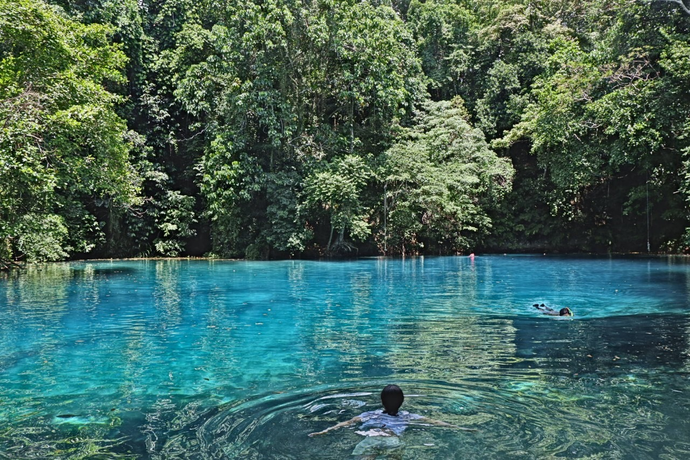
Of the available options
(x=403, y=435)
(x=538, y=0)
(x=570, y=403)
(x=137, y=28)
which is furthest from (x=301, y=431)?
(x=538, y=0)

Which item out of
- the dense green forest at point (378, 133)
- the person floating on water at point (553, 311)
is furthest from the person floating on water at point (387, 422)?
the dense green forest at point (378, 133)

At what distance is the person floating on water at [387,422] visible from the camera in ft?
14.8

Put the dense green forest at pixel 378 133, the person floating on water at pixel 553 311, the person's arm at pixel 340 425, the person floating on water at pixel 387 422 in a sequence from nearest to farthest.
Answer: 1. the person floating on water at pixel 387 422
2. the person's arm at pixel 340 425
3. the person floating on water at pixel 553 311
4. the dense green forest at pixel 378 133

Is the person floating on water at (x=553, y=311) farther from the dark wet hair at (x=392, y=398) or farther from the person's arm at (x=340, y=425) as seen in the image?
the person's arm at (x=340, y=425)

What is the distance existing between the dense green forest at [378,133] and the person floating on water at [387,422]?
1862 centimetres

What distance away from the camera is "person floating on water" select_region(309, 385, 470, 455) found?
4504 mm

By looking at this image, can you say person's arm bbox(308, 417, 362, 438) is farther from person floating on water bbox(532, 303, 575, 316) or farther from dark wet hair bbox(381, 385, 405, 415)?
person floating on water bbox(532, 303, 575, 316)

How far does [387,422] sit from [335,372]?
6.47 ft

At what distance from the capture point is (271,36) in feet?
86.9

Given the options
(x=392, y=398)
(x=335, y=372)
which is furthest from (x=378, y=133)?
(x=392, y=398)

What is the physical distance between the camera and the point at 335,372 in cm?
668

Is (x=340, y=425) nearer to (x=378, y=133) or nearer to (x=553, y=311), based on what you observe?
(x=553, y=311)

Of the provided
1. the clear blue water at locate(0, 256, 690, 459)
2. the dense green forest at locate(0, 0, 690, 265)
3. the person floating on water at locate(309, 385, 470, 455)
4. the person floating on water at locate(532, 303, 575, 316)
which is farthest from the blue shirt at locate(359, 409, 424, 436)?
the dense green forest at locate(0, 0, 690, 265)

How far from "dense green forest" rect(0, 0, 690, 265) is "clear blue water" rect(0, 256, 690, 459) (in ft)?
39.6
